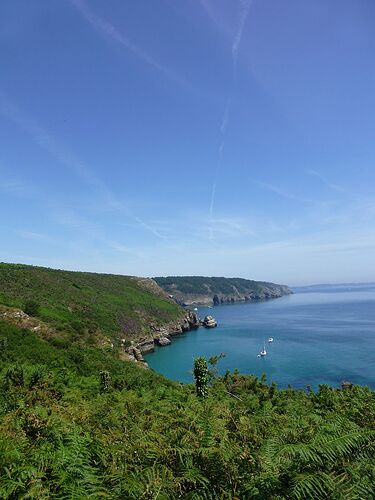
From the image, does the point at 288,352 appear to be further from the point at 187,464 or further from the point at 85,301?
the point at 187,464

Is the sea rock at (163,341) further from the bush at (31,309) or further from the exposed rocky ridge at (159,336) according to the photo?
the bush at (31,309)

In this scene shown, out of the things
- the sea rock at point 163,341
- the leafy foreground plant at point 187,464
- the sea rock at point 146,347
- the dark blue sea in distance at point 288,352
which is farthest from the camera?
the sea rock at point 163,341

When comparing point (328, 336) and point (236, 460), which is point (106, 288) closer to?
point (328, 336)

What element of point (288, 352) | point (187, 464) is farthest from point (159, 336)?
point (187, 464)

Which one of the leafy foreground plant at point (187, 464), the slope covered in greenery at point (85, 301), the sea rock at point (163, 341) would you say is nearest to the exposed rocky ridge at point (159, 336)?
the sea rock at point (163, 341)

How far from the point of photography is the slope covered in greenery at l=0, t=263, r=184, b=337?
64.2m

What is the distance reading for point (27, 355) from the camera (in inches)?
1457

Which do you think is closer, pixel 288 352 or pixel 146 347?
pixel 288 352

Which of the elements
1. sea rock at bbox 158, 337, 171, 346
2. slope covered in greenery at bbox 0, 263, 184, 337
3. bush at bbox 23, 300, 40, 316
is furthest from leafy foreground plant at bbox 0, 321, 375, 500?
sea rock at bbox 158, 337, 171, 346

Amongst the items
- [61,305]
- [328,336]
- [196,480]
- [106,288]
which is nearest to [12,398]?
[196,480]

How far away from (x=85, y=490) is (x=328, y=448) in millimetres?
2906

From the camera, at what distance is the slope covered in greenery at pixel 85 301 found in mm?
64188

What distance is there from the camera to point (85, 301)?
292ft

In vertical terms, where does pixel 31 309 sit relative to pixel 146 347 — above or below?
above
